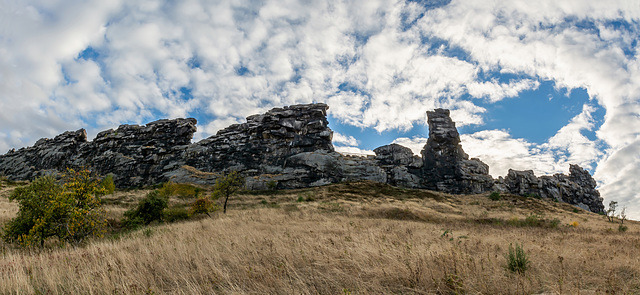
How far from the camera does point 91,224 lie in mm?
10438

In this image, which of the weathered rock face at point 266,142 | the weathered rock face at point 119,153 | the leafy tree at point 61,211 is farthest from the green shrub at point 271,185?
the leafy tree at point 61,211

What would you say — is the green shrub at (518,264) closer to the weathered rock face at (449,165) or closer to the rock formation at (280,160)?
the rock formation at (280,160)

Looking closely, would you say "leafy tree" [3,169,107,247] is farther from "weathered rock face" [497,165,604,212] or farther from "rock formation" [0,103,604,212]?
"weathered rock face" [497,165,604,212]

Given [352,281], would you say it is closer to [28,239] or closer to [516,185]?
[28,239]

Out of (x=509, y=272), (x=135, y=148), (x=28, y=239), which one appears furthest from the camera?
(x=135, y=148)

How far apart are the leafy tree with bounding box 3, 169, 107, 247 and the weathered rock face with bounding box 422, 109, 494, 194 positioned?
61793 millimetres

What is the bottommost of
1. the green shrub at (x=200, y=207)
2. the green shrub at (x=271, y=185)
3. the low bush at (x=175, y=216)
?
the low bush at (x=175, y=216)

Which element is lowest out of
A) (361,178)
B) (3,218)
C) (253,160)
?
(3,218)

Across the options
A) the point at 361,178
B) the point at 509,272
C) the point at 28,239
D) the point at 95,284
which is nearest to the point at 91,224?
the point at 28,239

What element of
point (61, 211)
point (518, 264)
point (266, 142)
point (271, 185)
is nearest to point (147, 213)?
point (61, 211)

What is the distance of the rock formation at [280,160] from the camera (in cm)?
6062

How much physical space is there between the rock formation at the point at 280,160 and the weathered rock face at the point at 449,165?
22 centimetres

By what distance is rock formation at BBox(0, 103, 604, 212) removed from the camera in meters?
60.6

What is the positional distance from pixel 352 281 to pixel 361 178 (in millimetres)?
56549
